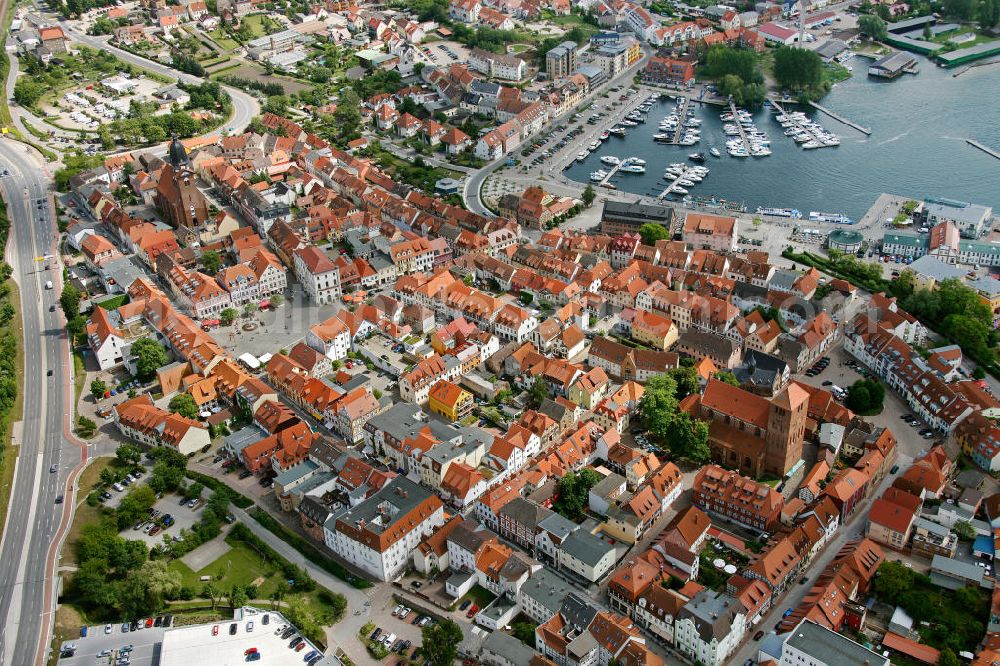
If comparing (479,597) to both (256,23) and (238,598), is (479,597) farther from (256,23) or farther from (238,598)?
(256,23)

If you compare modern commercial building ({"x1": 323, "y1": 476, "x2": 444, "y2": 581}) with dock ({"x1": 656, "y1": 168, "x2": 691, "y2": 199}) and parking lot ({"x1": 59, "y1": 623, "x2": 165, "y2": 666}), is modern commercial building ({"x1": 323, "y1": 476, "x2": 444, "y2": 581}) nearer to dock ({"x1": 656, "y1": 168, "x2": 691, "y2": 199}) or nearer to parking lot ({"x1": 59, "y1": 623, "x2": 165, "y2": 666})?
parking lot ({"x1": 59, "y1": 623, "x2": 165, "y2": 666})

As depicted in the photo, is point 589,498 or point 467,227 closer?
point 589,498

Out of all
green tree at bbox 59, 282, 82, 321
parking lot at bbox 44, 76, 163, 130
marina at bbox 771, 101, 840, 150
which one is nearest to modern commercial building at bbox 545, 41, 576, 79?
marina at bbox 771, 101, 840, 150

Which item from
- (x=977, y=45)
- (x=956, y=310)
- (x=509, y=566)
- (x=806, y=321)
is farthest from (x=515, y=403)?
(x=977, y=45)

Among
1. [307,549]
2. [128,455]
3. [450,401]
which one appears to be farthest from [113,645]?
[450,401]

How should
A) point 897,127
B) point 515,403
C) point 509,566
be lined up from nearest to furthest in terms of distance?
point 509,566
point 515,403
point 897,127

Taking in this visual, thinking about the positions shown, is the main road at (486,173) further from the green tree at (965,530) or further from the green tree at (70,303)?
the green tree at (965,530)

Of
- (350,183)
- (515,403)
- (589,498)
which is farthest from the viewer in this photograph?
(350,183)

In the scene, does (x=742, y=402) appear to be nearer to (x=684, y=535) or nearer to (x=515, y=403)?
(x=684, y=535)
